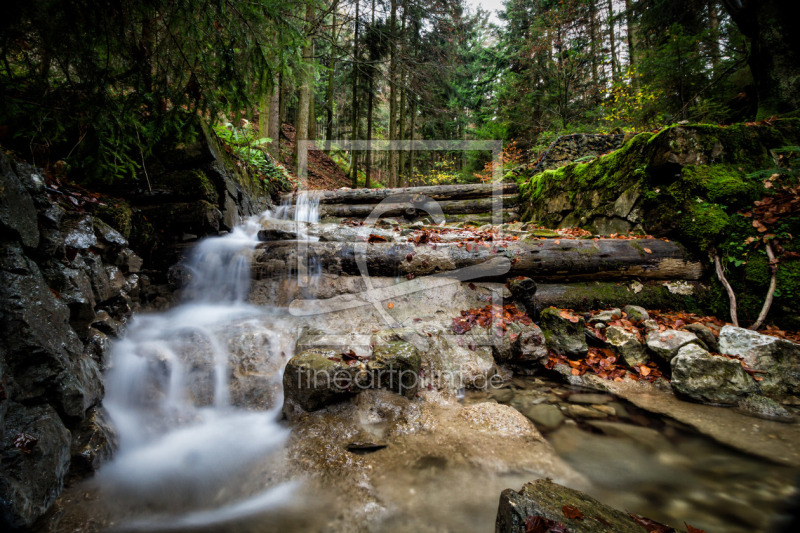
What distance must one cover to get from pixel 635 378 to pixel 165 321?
18.6 ft

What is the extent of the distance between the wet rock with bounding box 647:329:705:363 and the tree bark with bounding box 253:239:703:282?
3.76 ft

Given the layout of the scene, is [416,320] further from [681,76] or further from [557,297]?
[681,76]

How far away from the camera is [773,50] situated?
182 inches

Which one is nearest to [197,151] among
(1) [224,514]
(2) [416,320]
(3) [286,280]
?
(3) [286,280]

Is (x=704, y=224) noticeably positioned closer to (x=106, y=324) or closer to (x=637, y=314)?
(x=637, y=314)

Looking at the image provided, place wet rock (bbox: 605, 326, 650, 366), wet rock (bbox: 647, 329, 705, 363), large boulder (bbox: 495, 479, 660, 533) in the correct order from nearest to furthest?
large boulder (bbox: 495, 479, 660, 533) → wet rock (bbox: 647, 329, 705, 363) → wet rock (bbox: 605, 326, 650, 366)

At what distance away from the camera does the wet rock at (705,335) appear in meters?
3.28

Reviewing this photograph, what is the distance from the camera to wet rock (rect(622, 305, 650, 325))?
3800 mm

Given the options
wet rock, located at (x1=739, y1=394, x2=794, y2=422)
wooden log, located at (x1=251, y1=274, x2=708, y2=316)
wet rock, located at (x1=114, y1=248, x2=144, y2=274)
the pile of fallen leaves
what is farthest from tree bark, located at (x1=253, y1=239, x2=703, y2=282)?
wet rock, located at (x1=739, y1=394, x2=794, y2=422)

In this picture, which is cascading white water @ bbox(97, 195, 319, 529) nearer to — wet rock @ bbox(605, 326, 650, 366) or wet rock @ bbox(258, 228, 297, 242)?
wet rock @ bbox(258, 228, 297, 242)

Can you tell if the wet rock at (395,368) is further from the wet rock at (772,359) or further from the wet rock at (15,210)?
the wet rock at (772,359)

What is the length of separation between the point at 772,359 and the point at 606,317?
1.38 metres

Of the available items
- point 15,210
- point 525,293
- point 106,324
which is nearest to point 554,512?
point 525,293

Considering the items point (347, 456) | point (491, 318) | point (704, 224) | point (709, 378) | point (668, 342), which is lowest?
point (347, 456)
